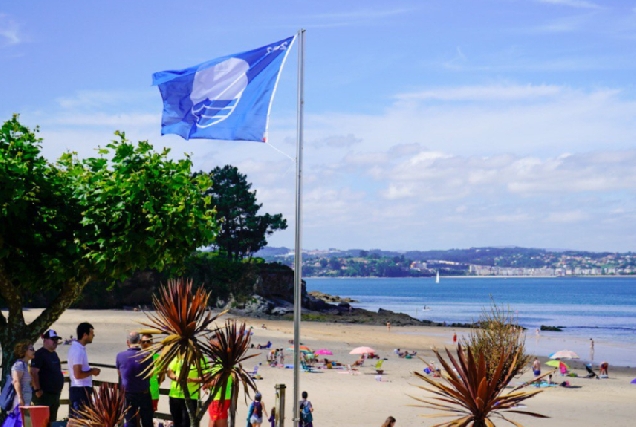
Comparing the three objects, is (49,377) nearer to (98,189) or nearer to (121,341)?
(98,189)

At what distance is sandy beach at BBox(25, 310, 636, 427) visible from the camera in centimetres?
2398

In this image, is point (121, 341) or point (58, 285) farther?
point (121, 341)

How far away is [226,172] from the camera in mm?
81938

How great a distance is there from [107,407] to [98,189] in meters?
5.99

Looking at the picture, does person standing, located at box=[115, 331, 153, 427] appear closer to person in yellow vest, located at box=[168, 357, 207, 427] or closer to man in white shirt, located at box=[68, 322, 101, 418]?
person in yellow vest, located at box=[168, 357, 207, 427]

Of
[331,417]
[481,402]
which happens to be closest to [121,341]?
[331,417]

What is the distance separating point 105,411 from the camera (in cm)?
1131

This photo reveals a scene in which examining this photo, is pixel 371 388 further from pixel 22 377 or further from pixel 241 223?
pixel 241 223

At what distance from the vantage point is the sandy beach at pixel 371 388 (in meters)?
24.0

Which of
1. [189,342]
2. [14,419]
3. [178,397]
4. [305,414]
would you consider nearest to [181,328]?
[189,342]

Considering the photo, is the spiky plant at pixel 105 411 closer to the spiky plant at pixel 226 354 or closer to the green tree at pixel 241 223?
the spiky plant at pixel 226 354

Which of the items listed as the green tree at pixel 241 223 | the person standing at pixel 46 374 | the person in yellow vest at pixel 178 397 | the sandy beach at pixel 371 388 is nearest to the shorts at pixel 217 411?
the person in yellow vest at pixel 178 397

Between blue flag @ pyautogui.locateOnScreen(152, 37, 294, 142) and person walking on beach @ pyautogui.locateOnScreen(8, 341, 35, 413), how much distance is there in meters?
3.91

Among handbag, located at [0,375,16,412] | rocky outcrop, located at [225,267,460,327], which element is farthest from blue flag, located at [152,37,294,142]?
rocky outcrop, located at [225,267,460,327]
